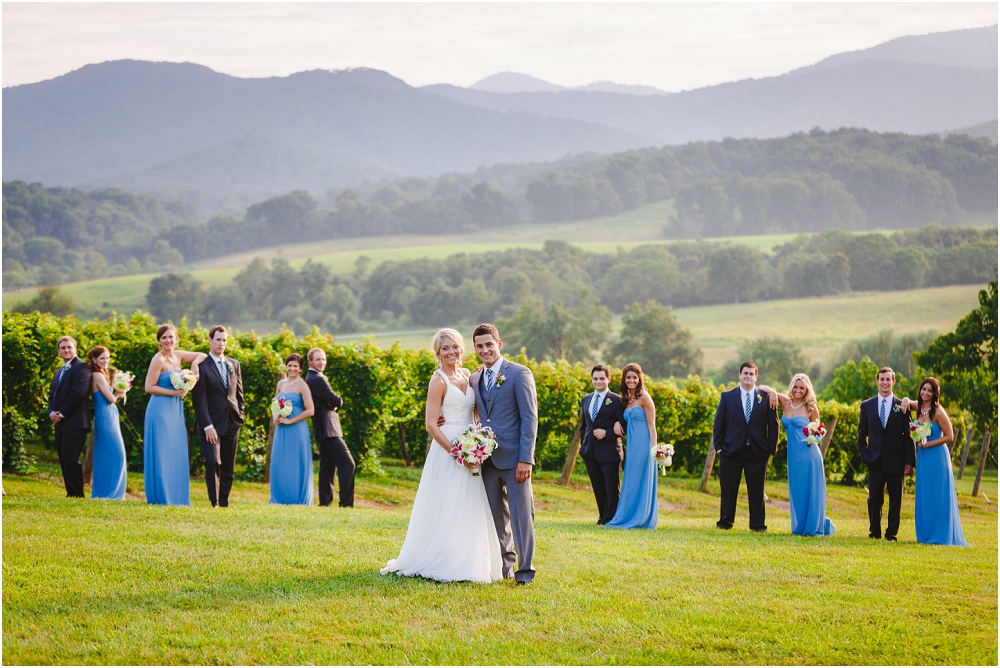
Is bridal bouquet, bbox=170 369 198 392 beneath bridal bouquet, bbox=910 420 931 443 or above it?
above

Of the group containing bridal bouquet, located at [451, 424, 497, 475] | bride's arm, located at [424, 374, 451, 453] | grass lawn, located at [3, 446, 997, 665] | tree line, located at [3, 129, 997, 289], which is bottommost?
grass lawn, located at [3, 446, 997, 665]

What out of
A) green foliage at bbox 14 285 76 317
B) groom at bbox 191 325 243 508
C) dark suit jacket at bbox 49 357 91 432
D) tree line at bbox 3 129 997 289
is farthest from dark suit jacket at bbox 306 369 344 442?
tree line at bbox 3 129 997 289

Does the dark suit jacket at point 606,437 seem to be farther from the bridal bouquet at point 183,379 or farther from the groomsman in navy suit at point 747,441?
the bridal bouquet at point 183,379

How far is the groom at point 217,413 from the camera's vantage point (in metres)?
10.1

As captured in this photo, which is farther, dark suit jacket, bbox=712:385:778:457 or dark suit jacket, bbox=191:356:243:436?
dark suit jacket, bbox=712:385:778:457

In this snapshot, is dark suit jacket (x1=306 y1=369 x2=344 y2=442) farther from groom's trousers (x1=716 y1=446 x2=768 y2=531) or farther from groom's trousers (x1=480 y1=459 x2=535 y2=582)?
groom's trousers (x1=716 y1=446 x2=768 y2=531)

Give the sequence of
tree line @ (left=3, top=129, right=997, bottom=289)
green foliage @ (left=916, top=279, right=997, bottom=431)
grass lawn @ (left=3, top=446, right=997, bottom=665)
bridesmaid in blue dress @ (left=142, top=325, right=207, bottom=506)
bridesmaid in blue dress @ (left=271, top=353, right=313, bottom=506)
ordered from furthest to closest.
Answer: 1. tree line @ (left=3, top=129, right=997, bottom=289)
2. green foliage @ (left=916, top=279, right=997, bottom=431)
3. bridesmaid in blue dress @ (left=271, top=353, right=313, bottom=506)
4. bridesmaid in blue dress @ (left=142, top=325, right=207, bottom=506)
5. grass lawn @ (left=3, top=446, right=997, bottom=665)

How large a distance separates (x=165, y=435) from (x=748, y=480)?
701 centimetres

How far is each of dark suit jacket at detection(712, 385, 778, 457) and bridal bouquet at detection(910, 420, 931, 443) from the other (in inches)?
60.7

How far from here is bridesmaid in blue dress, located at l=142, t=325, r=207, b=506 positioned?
33.0ft

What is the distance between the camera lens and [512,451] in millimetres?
6961

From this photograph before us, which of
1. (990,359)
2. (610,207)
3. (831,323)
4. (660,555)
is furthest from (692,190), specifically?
(660,555)

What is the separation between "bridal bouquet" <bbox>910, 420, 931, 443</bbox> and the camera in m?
10.2

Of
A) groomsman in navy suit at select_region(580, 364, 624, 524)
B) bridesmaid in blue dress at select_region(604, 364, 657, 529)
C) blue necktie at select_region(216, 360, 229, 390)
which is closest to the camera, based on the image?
blue necktie at select_region(216, 360, 229, 390)
